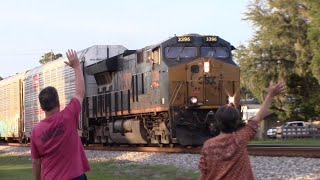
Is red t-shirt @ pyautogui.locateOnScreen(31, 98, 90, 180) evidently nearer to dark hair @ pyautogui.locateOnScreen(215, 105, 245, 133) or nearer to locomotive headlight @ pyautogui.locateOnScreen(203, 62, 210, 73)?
dark hair @ pyautogui.locateOnScreen(215, 105, 245, 133)

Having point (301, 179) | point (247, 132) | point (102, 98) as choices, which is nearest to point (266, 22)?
point (102, 98)

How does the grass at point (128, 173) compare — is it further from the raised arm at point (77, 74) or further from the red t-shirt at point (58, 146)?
the red t-shirt at point (58, 146)

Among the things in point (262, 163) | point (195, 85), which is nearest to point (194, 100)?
point (195, 85)

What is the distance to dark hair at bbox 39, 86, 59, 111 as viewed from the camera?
5.38 meters

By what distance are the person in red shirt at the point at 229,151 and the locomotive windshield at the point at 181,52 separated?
16547mm

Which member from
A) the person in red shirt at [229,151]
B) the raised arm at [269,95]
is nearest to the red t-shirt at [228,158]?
the person in red shirt at [229,151]

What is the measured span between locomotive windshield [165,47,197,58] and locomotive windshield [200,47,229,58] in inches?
13.0

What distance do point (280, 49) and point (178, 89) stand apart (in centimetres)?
2671

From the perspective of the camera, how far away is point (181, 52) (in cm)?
2181

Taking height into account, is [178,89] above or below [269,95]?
above

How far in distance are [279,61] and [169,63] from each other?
26.7 m

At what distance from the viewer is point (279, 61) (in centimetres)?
4638

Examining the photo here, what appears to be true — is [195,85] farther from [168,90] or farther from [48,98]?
[48,98]

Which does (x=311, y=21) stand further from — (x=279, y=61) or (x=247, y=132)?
(x=247, y=132)
